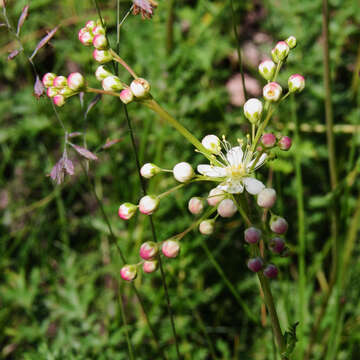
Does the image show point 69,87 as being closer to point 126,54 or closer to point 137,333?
point 137,333

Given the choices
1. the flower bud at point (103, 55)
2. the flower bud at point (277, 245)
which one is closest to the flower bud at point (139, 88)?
the flower bud at point (103, 55)

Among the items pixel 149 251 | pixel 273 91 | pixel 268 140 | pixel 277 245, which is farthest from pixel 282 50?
pixel 149 251

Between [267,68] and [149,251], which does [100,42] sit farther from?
[149,251]

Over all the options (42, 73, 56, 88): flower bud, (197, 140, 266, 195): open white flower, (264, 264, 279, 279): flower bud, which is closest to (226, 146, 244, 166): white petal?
(197, 140, 266, 195): open white flower

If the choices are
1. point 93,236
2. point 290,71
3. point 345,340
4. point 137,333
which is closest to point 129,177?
point 93,236

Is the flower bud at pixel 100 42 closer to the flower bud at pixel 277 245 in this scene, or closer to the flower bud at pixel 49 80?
the flower bud at pixel 49 80

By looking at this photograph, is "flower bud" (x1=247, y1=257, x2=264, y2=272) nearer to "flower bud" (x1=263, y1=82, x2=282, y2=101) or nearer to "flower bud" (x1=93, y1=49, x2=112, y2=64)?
"flower bud" (x1=263, y1=82, x2=282, y2=101)

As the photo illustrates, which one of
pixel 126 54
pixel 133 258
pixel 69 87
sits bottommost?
pixel 133 258
